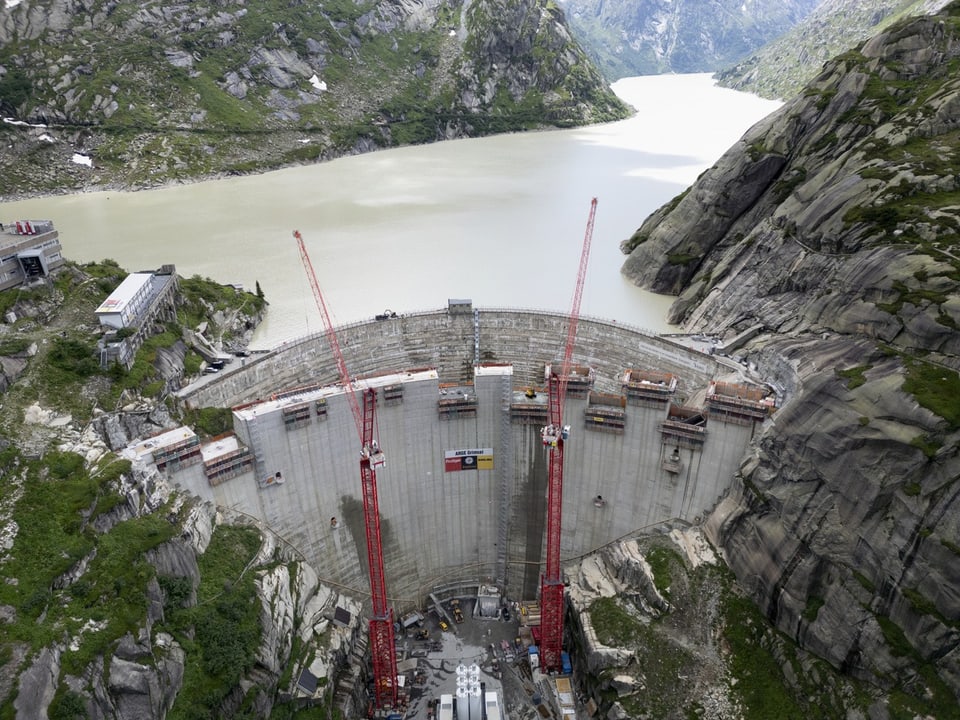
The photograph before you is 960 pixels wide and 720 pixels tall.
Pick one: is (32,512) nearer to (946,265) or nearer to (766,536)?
(766,536)

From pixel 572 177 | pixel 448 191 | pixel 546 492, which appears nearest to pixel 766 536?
pixel 546 492

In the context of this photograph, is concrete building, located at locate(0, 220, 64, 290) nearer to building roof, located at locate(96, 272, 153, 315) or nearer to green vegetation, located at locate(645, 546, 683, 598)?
building roof, located at locate(96, 272, 153, 315)

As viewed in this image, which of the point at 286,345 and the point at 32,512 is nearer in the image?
the point at 32,512

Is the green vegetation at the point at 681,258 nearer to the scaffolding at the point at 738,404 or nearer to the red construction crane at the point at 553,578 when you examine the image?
the scaffolding at the point at 738,404

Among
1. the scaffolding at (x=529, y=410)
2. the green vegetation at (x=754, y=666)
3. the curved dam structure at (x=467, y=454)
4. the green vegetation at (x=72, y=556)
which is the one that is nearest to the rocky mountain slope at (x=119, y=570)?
the green vegetation at (x=72, y=556)

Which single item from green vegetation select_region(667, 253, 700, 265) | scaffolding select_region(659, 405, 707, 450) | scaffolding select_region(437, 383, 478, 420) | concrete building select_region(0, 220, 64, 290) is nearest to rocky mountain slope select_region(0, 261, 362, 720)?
concrete building select_region(0, 220, 64, 290)
